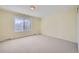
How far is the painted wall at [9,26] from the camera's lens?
162cm

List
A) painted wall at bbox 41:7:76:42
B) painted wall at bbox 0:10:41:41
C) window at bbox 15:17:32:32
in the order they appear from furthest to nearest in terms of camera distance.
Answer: painted wall at bbox 41:7:76:42 < window at bbox 15:17:32:32 < painted wall at bbox 0:10:41:41

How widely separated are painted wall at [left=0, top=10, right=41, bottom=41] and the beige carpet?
9 centimetres

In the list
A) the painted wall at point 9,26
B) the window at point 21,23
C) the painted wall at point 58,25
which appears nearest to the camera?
the painted wall at point 9,26

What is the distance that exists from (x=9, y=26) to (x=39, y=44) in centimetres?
65

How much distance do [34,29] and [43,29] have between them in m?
0.19

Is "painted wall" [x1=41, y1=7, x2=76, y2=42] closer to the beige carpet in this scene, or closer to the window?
the beige carpet

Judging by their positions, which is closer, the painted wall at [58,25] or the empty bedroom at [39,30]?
the empty bedroom at [39,30]

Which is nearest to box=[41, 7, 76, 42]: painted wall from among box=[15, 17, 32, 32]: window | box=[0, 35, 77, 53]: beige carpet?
box=[0, 35, 77, 53]: beige carpet

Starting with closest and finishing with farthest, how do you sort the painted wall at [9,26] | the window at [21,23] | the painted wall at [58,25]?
the painted wall at [9,26] < the window at [21,23] < the painted wall at [58,25]

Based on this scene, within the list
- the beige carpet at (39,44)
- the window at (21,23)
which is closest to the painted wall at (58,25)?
the beige carpet at (39,44)

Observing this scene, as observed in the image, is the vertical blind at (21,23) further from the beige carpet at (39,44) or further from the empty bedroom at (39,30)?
the beige carpet at (39,44)

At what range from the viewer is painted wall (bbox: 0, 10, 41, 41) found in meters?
1.62

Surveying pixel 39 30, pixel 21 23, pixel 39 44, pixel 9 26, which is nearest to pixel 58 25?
pixel 39 30
